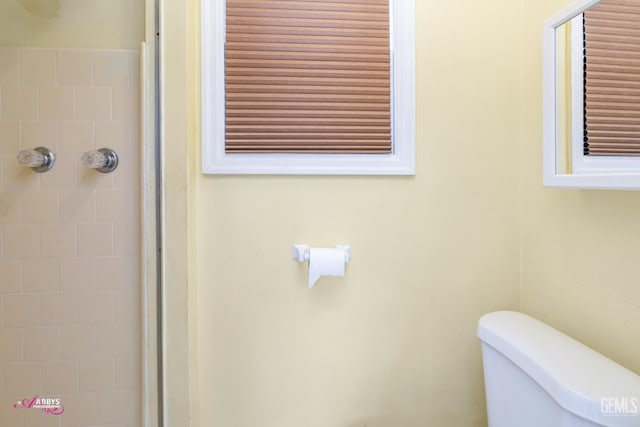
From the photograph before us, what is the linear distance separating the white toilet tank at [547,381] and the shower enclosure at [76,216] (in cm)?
103

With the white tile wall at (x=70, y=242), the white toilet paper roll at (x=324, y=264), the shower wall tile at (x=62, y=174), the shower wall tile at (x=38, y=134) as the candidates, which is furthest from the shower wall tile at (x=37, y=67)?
the white toilet paper roll at (x=324, y=264)

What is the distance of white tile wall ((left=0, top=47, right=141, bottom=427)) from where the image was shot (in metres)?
0.93

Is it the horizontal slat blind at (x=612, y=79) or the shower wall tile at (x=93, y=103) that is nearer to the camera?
the horizontal slat blind at (x=612, y=79)

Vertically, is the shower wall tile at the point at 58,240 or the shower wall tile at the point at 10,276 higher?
the shower wall tile at the point at 58,240

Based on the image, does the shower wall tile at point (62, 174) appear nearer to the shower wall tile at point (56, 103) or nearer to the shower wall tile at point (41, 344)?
the shower wall tile at point (56, 103)

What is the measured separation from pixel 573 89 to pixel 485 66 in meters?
0.32

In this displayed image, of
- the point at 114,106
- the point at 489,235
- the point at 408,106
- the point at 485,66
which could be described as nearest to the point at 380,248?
the point at 489,235

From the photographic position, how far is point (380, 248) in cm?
102

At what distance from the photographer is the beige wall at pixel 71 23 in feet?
3.03

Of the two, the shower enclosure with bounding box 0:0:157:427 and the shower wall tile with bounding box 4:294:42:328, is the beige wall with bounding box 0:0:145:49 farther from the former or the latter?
the shower wall tile with bounding box 4:294:42:328

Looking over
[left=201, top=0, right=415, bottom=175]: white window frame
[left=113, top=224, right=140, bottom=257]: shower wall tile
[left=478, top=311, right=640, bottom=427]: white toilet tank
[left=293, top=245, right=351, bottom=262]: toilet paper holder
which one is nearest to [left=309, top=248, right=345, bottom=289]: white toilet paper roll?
[left=293, top=245, right=351, bottom=262]: toilet paper holder

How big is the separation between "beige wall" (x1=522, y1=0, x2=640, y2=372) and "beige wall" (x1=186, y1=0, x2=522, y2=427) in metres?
0.05

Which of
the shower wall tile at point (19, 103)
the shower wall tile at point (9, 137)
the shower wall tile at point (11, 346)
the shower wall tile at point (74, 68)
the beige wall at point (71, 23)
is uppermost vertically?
the beige wall at point (71, 23)

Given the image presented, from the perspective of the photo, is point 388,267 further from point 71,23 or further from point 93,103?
point 71,23
